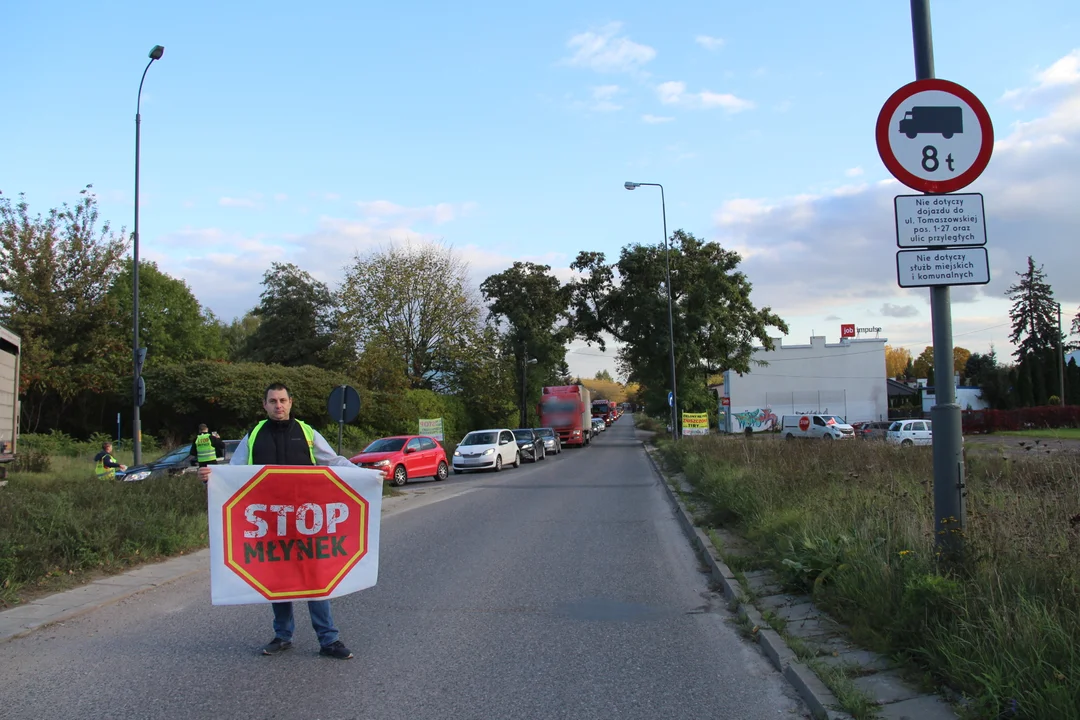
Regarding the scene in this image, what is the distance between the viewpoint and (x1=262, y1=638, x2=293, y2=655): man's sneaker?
5531mm

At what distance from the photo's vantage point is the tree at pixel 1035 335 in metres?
63.9

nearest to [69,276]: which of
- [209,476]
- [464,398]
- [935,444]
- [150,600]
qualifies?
[464,398]

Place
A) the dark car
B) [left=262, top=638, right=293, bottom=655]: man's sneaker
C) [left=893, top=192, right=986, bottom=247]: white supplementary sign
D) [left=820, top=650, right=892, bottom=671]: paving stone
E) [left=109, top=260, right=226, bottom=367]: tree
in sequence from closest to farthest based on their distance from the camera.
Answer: [left=820, top=650, right=892, bottom=671]: paving stone < [left=262, top=638, right=293, bottom=655]: man's sneaker < [left=893, top=192, right=986, bottom=247]: white supplementary sign < the dark car < [left=109, top=260, right=226, bottom=367]: tree

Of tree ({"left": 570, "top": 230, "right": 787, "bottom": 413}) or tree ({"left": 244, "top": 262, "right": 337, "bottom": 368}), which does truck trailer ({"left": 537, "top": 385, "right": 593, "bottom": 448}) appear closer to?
tree ({"left": 570, "top": 230, "right": 787, "bottom": 413})

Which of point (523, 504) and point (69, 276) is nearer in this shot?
point (523, 504)

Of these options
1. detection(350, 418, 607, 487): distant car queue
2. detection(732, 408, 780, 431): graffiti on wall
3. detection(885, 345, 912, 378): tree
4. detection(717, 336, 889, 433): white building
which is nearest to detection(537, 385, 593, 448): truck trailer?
detection(350, 418, 607, 487): distant car queue

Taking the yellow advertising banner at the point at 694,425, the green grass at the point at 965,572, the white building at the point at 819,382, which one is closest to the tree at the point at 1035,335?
the white building at the point at 819,382

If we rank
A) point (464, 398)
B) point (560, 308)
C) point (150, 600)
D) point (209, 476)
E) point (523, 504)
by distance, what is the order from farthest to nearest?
point (560, 308), point (464, 398), point (523, 504), point (150, 600), point (209, 476)

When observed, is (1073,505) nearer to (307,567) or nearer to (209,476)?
(307,567)

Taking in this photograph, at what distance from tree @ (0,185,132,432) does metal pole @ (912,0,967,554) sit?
30926 millimetres

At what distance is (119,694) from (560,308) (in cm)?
5138

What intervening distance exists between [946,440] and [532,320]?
49.7 m

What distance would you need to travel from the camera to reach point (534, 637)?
6.10 metres

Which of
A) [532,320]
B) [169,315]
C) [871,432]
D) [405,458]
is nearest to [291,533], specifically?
[871,432]
